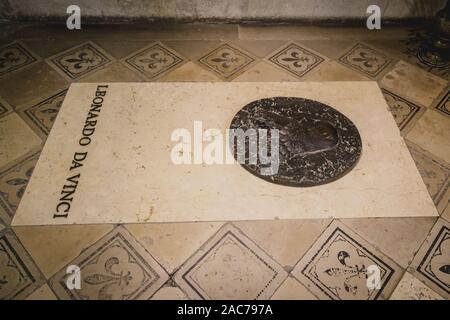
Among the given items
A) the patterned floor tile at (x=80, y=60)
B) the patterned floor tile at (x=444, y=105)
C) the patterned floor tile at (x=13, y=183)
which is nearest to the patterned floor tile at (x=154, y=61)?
the patterned floor tile at (x=80, y=60)

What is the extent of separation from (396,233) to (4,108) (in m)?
1.83

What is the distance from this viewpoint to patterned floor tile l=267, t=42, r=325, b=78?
180 centimetres

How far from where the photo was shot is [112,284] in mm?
1016

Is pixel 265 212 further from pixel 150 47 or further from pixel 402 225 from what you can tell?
pixel 150 47

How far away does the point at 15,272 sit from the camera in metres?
1.02

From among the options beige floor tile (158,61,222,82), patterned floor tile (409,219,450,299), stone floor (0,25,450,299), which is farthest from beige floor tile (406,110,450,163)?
beige floor tile (158,61,222,82)

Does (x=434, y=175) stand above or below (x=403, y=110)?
below

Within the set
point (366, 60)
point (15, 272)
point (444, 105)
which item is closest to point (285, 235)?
point (15, 272)

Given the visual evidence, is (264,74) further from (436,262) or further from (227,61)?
(436,262)

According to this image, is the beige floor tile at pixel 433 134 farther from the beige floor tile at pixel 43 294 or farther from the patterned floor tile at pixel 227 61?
the beige floor tile at pixel 43 294

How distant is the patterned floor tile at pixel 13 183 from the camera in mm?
1180

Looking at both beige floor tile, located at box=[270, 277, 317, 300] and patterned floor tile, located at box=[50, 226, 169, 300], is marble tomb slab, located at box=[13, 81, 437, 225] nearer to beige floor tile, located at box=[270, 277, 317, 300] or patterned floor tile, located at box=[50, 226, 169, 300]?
patterned floor tile, located at box=[50, 226, 169, 300]
